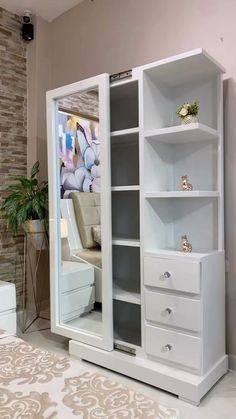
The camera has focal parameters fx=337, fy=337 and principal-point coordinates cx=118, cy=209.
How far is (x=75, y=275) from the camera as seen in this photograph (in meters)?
2.54

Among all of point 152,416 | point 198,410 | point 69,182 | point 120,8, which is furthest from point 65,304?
point 120,8

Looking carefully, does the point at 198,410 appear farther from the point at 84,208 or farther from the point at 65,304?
the point at 84,208

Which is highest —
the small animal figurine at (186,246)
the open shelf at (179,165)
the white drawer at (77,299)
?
the open shelf at (179,165)

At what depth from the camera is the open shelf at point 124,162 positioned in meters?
2.49

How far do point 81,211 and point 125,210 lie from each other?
331 mm

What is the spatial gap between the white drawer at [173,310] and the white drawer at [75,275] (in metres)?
0.53

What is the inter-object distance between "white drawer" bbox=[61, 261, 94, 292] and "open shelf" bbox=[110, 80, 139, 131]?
41.7 inches

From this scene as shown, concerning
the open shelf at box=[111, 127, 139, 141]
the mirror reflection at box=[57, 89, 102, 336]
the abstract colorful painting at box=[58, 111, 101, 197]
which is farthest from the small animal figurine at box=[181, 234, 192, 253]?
the open shelf at box=[111, 127, 139, 141]

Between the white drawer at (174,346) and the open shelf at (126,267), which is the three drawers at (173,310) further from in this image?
the open shelf at (126,267)

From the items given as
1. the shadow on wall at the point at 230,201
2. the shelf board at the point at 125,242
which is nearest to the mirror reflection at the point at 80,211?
the shelf board at the point at 125,242

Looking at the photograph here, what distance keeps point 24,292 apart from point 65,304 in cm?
93

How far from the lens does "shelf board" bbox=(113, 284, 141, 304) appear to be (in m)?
2.20

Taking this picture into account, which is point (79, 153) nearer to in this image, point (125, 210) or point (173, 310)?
point (125, 210)

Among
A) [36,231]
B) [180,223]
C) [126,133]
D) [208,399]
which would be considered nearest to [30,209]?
[36,231]
